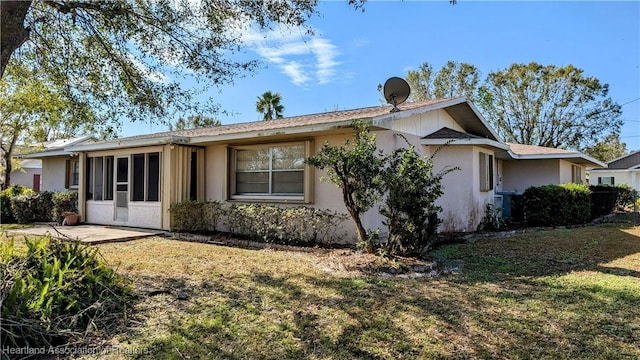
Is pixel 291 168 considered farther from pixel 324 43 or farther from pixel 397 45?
pixel 397 45

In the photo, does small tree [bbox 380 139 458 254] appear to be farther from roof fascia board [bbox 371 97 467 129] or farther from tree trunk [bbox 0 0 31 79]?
tree trunk [bbox 0 0 31 79]

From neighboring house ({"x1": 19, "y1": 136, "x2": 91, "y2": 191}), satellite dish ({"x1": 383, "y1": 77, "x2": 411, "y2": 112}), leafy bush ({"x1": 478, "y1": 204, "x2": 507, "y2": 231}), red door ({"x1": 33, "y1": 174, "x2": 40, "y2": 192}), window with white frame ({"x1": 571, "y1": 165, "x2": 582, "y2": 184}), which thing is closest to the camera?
satellite dish ({"x1": 383, "y1": 77, "x2": 411, "y2": 112})

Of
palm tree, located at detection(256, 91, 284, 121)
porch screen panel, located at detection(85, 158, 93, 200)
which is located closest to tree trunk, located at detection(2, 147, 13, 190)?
porch screen panel, located at detection(85, 158, 93, 200)

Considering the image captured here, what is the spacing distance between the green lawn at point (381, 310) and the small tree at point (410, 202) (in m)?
0.95

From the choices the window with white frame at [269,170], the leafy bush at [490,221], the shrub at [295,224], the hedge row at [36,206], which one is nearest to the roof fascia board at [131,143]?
the window with white frame at [269,170]

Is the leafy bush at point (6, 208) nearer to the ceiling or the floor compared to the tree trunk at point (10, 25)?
nearer to the floor

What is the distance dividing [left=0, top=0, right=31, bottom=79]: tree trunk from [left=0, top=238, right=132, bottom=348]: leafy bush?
2253 millimetres

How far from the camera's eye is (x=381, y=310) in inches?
183

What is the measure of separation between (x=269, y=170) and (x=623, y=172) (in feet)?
107

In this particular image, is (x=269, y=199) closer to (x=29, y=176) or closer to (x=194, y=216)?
(x=194, y=216)

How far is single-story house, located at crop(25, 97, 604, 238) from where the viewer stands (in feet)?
32.1

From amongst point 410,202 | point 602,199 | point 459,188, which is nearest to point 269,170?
point 410,202

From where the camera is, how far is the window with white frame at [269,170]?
33.8 ft

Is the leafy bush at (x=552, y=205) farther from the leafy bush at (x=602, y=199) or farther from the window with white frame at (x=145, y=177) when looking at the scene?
the window with white frame at (x=145, y=177)
